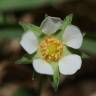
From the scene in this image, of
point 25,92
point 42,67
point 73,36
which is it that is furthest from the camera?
point 25,92

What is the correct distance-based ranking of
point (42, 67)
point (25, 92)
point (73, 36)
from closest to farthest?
point (42, 67) < point (73, 36) < point (25, 92)

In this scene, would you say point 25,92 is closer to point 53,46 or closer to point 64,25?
point 53,46

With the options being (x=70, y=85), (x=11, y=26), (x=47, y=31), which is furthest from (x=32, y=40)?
(x=70, y=85)

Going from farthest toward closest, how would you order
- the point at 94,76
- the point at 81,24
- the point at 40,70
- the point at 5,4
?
the point at 81,24 → the point at 94,76 → the point at 5,4 → the point at 40,70

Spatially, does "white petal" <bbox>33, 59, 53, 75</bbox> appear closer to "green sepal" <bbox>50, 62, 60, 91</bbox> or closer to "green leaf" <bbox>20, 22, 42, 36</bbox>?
"green sepal" <bbox>50, 62, 60, 91</bbox>

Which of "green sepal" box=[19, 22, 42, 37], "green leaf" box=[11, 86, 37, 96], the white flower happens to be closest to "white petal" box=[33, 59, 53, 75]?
the white flower

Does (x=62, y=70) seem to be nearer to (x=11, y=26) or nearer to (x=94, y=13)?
Answer: (x=11, y=26)

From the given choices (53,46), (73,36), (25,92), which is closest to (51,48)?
(53,46)

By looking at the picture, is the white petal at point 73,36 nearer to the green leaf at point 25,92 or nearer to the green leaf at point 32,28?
the green leaf at point 32,28
